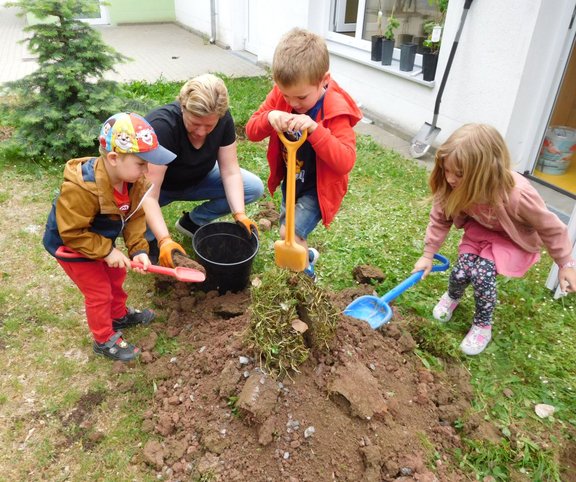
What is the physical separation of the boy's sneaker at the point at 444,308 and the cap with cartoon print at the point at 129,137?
1788mm

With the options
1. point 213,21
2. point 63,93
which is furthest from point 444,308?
point 213,21

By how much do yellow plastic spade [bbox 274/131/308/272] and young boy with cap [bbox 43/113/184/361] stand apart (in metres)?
0.54

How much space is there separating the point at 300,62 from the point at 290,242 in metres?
0.76

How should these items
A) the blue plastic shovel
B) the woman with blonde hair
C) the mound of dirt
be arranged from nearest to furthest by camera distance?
the mound of dirt, the woman with blonde hair, the blue plastic shovel

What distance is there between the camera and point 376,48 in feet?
18.6

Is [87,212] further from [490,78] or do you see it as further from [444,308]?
[490,78]

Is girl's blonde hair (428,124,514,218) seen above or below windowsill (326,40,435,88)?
above

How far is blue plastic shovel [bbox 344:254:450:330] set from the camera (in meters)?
2.52

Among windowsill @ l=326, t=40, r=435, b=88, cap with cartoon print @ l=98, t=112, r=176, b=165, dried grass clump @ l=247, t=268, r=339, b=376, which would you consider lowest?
dried grass clump @ l=247, t=268, r=339, b=376

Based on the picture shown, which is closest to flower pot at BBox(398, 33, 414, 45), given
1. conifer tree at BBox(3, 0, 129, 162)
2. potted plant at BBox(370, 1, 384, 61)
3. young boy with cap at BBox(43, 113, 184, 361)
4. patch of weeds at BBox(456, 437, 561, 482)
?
potted plant at BBox(370, 1, 384, 61)

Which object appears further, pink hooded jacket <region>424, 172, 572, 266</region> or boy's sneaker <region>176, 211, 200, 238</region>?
boy's sneaker <region>176, 211, 200, 238</region>

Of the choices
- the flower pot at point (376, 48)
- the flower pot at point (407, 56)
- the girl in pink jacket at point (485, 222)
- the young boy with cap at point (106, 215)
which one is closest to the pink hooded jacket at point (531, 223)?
the girl in pink jacket at point (485, 222)

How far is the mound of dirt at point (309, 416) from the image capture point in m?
1.88

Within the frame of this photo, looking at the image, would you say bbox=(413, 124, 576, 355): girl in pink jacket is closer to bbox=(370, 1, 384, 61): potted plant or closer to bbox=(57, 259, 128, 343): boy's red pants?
bbox=(57, 259, 128, 343): boy's red pants
